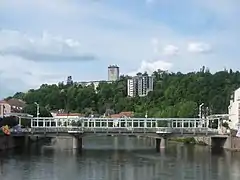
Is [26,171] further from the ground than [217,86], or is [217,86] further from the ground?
[217,86]

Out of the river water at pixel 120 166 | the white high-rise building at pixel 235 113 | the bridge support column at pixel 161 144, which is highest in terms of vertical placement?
the white high-rise building at pixel 235 113

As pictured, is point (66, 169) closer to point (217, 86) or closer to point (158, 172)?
point (158, 172)

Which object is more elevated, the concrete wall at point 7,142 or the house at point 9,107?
the house at point 9,107

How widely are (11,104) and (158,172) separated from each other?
118 m

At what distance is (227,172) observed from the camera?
64.3 metres

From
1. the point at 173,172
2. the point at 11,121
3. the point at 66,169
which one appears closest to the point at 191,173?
the point at 173,172

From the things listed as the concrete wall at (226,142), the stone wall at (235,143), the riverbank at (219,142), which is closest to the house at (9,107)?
the riverbank at (219,142)

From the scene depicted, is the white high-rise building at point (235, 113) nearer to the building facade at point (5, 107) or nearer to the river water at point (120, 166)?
the river water at point (120, 166)

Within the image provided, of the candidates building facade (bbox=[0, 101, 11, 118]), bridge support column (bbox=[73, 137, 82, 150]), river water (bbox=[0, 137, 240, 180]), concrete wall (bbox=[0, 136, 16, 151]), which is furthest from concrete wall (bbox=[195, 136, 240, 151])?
building facade (bbox=[0, 101, 11, 118])

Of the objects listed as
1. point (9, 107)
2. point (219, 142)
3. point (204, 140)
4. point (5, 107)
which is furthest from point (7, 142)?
point (9, 107)

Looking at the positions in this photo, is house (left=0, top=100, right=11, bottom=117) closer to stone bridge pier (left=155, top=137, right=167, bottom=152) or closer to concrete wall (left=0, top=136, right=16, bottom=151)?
concrete wall (left=0, top=136, right=16, bottom=151)

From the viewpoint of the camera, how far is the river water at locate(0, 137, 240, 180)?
60.7 meters

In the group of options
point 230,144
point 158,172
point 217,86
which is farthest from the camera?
point 217,86

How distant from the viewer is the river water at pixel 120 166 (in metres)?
60.7
